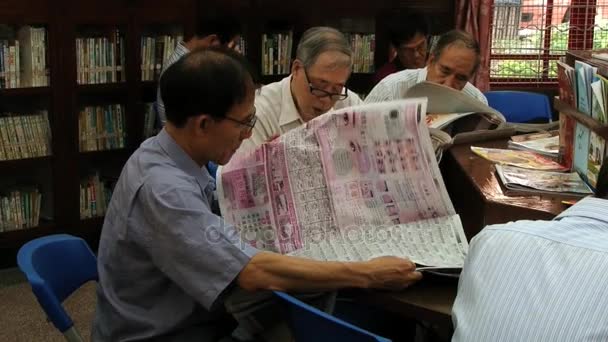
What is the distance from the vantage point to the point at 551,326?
41.9 inches

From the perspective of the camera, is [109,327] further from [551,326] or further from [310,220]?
[551,326]

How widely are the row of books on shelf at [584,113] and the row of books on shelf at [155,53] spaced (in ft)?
8.50

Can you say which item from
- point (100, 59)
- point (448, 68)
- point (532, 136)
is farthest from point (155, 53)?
point (532, 136)

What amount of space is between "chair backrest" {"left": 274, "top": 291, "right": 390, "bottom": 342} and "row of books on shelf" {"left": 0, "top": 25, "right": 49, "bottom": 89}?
2728mm

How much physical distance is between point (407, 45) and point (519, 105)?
0.72 metres

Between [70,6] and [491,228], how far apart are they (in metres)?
3.10

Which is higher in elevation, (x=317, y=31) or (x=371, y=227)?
(x=317, y=31)

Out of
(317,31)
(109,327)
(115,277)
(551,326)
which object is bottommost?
(109,327)

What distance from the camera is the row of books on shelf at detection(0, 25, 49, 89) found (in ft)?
12.1

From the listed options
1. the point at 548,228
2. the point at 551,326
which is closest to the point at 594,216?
the point at 548,228

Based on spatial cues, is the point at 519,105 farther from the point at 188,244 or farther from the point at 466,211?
the point at 188,244

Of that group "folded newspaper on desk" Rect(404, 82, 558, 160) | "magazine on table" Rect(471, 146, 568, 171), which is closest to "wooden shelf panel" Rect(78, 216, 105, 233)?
"folded newspaper on desk" Rect(404, 82, 558, 160)

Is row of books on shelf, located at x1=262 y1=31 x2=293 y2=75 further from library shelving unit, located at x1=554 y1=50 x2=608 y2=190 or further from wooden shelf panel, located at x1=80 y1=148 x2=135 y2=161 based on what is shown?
library shelving unit, located at x1=554 y1=50 x2=608 y2=190

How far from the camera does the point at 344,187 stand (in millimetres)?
1783
